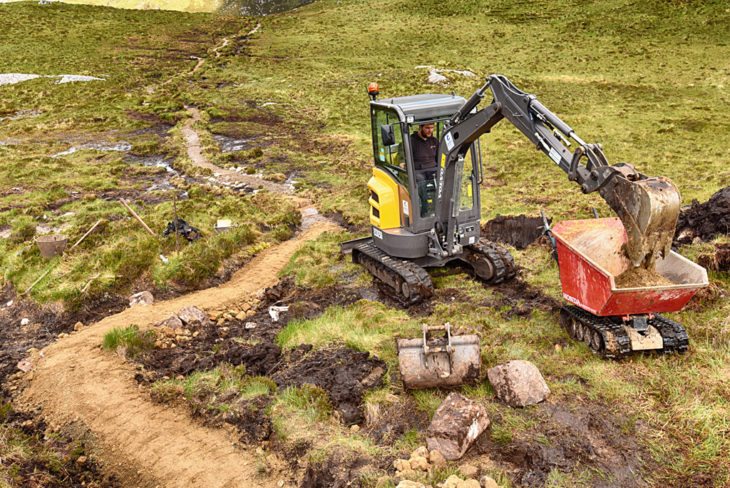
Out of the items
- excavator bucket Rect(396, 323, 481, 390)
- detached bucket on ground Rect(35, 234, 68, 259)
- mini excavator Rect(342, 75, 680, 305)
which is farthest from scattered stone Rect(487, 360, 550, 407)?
detached bucket on ground Rect(35, 234, 68, 259)

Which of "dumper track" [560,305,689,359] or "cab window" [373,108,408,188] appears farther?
"cab window" [373,108,408,188]

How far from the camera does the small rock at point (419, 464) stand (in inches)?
243

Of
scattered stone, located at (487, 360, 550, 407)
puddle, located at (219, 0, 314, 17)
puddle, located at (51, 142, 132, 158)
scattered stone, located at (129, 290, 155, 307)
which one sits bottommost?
scattered stone, located at (129, 290, 155, 307)

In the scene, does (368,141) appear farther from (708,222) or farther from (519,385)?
(519,385)

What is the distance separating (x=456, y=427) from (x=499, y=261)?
553cm

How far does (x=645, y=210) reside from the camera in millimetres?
6703

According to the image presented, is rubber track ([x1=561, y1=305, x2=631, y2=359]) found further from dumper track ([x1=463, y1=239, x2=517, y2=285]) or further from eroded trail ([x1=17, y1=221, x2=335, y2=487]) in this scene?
eroded trail ([x1=17, y1=221, x2=335, y2=487])

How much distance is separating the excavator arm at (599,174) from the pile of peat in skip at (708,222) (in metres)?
5.70

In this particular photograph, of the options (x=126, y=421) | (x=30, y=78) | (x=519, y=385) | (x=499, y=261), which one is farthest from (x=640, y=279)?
(x=30, y=78)

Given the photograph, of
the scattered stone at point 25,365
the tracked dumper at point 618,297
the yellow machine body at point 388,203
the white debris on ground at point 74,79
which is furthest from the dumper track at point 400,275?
the white debris on ground at point 74,79

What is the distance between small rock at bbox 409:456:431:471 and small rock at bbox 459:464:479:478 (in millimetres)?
388

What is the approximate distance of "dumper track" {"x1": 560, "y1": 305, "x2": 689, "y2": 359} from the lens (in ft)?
25.4

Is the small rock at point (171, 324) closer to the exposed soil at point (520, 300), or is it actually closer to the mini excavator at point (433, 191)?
the mini excavator at point (433, 191)

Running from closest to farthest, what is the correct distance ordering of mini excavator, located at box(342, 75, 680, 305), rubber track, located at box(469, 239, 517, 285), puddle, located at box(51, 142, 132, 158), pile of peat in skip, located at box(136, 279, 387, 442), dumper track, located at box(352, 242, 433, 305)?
pile of peat in skip, located at box(136, 279, 387, 442) → mini excavator, located at box(342, 75, 680, 305) → dumper track, located at box(352, 242, 433, 305) → rubber track, located at box(469, 239, 517, 285) → puddle, located at box(51, 142, 132, 158)
